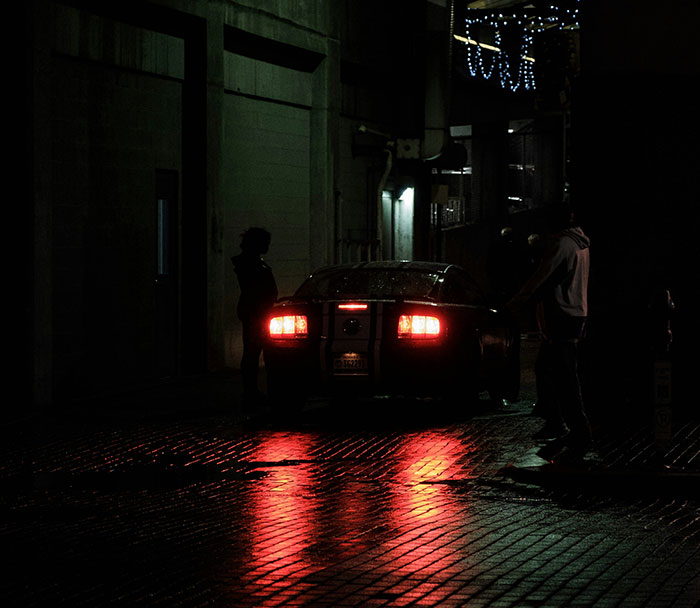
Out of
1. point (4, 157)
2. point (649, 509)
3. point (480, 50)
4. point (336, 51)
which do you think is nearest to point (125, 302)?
point (4, 157)

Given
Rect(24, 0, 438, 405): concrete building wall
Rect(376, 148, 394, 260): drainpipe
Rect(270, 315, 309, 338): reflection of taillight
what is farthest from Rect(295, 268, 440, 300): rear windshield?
Rect(376, 148, 394, 260): drainpipe

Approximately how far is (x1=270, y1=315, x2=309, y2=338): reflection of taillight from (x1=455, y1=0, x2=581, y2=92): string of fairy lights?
2376 centimetres

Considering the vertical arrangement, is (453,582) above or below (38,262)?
below

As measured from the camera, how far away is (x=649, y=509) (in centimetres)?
1030

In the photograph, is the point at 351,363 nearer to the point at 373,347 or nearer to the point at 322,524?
the point at 373,347

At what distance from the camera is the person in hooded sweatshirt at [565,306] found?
40.1 ft

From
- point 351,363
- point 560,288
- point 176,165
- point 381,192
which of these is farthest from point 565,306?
→ point 381,192

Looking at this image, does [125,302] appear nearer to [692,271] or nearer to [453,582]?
[692,271]

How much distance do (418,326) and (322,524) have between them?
556cm

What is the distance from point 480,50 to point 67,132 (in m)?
25.9

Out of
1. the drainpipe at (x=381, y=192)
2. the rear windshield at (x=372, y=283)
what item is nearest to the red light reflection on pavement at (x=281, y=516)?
the rear windshield at (x=372, y=283)

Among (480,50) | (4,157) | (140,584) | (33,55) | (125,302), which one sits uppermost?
(480,50)

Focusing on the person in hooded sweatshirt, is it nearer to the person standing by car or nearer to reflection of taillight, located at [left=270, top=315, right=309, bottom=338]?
reflection of taillight, located at [left=270, top=315, right=309, bottom=338]

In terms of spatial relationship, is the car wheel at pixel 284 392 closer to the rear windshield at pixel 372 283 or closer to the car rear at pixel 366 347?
the car rear at pixel 366 347
